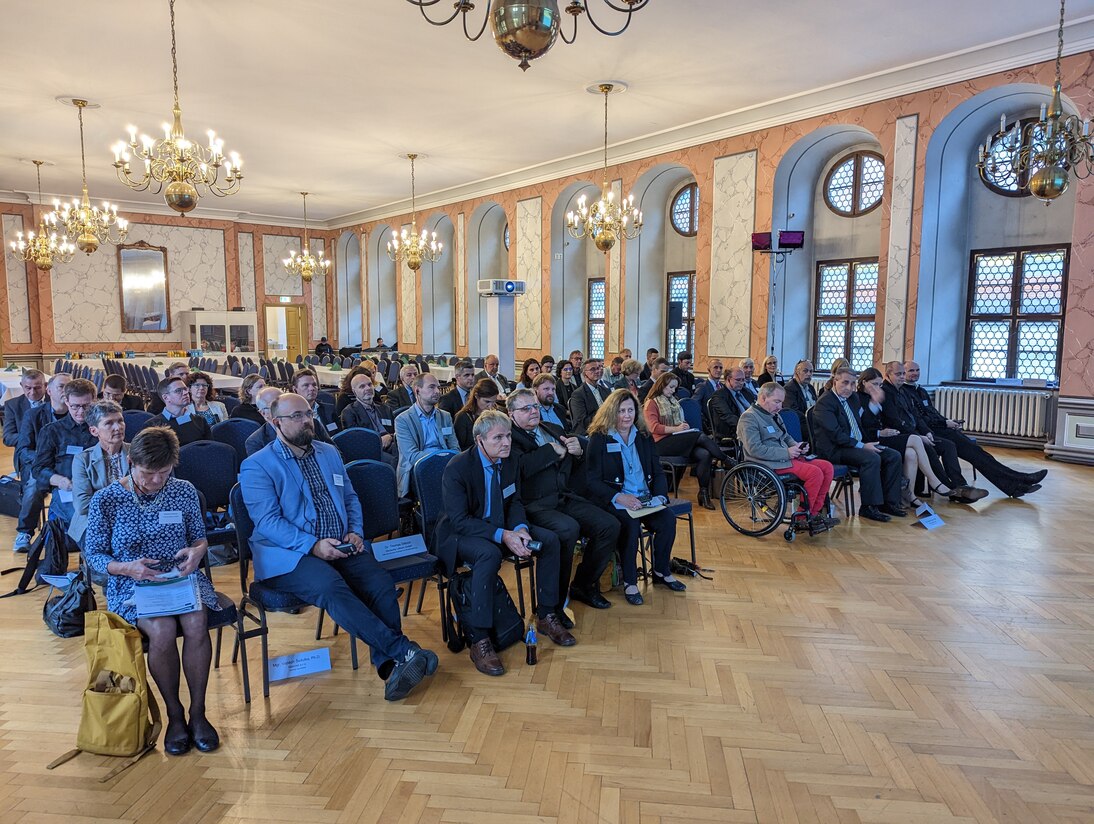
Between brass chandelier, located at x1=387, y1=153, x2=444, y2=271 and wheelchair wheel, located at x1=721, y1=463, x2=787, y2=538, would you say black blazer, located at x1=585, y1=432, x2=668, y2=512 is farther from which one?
brass chandelier, located at x1=387, y1=153, x2=444, y2=271

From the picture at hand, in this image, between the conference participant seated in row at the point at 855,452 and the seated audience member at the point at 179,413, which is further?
the conference participant seated in row at the point at 855,452

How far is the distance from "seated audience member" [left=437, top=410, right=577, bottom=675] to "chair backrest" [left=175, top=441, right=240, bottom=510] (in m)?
1.52

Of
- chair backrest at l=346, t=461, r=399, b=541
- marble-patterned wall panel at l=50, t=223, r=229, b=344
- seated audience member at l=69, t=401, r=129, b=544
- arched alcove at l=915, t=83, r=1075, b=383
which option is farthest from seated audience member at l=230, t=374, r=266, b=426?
marble-patterned wall panel at l=50, t=223, r=229, b=344

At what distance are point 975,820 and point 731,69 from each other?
26.4 ft

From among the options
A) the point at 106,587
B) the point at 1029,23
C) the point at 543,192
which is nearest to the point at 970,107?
the point at 1029,23

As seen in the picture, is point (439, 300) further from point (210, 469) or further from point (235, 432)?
point (210, 469)

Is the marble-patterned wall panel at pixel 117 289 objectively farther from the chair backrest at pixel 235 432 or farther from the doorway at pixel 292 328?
the chair backrest at pixel 235 432

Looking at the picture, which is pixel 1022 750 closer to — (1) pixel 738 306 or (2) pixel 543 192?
(1) pixel 738 306

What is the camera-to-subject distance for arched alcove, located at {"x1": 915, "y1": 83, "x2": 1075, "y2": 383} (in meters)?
8.33

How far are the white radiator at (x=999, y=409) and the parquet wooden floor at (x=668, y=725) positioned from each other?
5.05m

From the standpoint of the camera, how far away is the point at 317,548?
9.94ft

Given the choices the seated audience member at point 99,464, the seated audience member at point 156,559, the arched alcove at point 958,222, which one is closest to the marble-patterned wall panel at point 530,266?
the arched alcove at point 958,222

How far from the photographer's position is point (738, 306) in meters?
10.5

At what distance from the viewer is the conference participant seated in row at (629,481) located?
4059 mm
